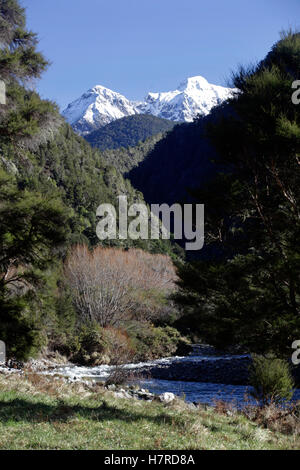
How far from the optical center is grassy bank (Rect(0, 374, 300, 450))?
16.2 feet

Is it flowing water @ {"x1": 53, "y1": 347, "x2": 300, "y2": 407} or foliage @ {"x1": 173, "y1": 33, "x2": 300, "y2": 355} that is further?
flowing water @ {"x1": 53, "y1": 347, "x2": 300, "y2": 407}

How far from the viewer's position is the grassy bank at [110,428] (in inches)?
194

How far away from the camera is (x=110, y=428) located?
19.0 ft

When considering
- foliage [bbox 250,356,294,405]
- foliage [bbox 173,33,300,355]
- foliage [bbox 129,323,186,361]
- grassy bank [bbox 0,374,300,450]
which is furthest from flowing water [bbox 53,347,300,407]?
grassy bank [bbox 0,374,300,450]

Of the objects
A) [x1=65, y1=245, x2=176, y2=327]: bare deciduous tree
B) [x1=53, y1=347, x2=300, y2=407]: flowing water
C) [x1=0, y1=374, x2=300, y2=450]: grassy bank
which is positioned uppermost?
[x1=0, y1=374, x2=300, y2=450]: grassy bank
